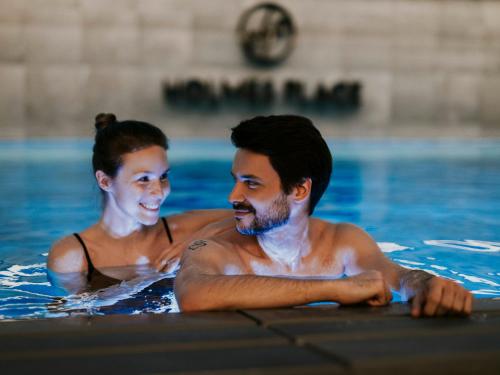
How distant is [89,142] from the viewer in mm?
14078

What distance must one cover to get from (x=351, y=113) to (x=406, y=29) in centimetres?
221

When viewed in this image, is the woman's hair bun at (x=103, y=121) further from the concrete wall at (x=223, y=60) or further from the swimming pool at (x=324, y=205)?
the concrete wall at (x=223, y=60)

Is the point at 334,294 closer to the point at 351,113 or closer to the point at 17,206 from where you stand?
the point at 17,206

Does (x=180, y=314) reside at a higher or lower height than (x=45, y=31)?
lower

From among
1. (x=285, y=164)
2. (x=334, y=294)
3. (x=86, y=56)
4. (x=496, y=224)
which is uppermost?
(x=86, y=56)

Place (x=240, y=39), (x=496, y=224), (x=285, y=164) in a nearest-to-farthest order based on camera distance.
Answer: (x=285, y=164), (x=496, y=224), (x=240, y=39)

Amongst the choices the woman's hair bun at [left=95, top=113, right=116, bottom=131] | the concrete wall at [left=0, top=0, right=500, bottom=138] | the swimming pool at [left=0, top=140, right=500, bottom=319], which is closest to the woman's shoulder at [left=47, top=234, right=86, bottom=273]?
the swimming pool at [left=0, top=140, right=500, bottom=319]

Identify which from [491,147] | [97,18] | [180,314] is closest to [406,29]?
[491,147]

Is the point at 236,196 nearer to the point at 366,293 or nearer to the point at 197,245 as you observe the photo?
the point at 197,245

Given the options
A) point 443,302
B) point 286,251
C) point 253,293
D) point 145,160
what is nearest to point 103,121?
point 145,160

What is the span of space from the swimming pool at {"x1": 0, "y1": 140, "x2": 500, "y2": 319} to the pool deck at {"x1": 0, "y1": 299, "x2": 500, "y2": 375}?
1657 millimetres

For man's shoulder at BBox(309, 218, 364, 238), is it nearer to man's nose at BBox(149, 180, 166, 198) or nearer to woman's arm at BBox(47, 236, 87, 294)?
man's nose at BBox(149, 180, 166, 198)

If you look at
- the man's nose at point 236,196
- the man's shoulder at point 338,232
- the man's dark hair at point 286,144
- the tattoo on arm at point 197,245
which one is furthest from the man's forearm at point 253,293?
the man's shoulder at point 338,232

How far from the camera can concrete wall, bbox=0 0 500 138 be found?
1435cm
